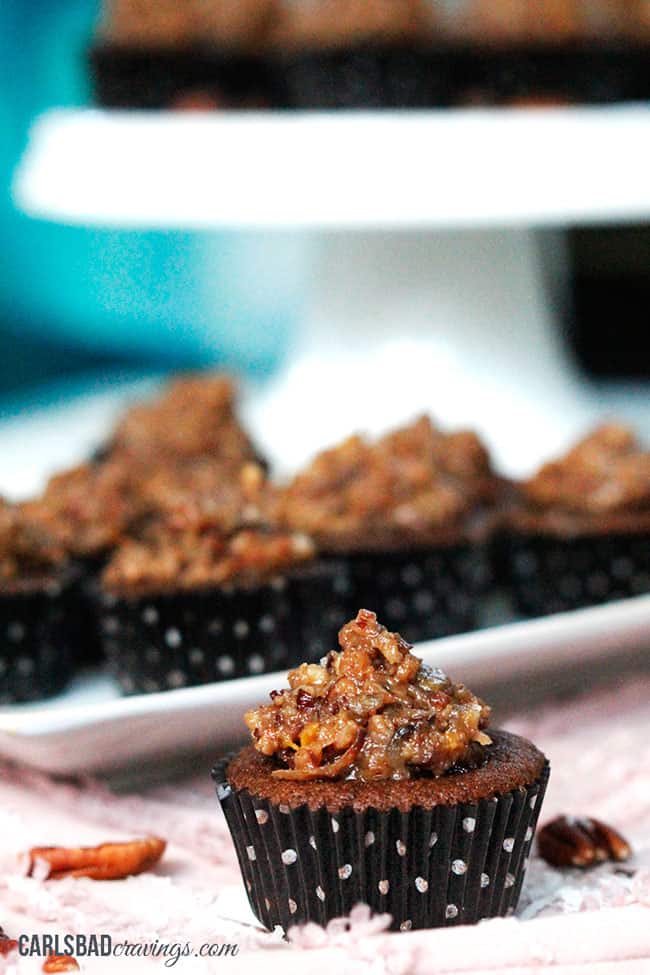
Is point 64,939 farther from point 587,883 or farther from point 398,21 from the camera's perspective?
point 398,21

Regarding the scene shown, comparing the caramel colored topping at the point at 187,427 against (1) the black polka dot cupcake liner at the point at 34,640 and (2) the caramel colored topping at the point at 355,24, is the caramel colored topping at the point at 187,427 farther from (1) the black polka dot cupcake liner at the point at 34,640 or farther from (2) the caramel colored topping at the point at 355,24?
(2) the caramel colored topping at the point at 355,24

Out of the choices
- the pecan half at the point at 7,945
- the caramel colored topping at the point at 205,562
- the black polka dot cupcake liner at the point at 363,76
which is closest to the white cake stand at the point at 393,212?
the black polka dot cupcake liner at the point at 363,76

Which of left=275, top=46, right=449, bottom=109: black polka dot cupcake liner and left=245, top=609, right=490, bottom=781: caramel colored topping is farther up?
left=275, top=46, right=449, bottom=109: black polka dot cupcake liner

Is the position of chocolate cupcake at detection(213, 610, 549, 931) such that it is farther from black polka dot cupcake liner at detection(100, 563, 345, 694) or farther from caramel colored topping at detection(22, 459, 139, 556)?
caramel colored topping at detection(22, 459, 139, 556)

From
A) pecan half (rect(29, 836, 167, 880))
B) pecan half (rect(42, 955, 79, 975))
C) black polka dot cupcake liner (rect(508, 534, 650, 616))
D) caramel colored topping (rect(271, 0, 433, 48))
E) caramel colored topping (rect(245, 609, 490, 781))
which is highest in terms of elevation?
caramel colored topping (rect(271, 0, 433, 48))

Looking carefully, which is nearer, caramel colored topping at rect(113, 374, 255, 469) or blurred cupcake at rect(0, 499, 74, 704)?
blurred cupcake at rect(0, 499, 74, 704)

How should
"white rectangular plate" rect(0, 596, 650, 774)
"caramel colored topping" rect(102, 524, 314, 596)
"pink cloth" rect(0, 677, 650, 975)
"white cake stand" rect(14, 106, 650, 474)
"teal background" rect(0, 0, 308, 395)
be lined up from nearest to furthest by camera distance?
"pink cloth" rect(0, 677, 650, 975), "white rectangular plate" rect(0, 596, 650, 774), "caramel colored topping" rect(102, 524, 314, 596), "white cake stand" rect(14, 106, 650, 474), "teal background" rect(0, 0, 308, 395)

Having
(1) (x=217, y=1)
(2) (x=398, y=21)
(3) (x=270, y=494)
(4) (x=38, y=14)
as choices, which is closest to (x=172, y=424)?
(3) (x=270, y=494)

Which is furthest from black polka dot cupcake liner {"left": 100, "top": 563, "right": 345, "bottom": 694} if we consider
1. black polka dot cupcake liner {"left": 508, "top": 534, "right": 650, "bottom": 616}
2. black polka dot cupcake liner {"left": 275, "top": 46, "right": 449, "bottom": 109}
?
black polka dot cupcake liner {"left": 275, "top": 46, "right": 449, "bottom": 109}

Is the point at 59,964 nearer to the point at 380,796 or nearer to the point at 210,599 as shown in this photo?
the point at 380,796


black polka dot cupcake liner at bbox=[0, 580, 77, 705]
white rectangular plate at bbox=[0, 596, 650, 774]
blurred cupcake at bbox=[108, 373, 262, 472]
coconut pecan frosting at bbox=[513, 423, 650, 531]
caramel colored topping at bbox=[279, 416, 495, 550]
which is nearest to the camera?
white rectangular plate at bbox=[0, 596, 650, 774]
